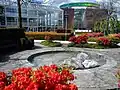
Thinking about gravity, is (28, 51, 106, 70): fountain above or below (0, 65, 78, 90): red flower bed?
below

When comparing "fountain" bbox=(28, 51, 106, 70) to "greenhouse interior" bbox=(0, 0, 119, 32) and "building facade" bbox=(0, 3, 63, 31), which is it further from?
"building facade" bbox=(0, 3, 63, 31)

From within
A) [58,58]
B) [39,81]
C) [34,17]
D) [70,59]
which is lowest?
[58,58]

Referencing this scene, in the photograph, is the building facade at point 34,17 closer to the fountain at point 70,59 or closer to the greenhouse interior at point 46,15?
the greenhouse interior at point 46,15

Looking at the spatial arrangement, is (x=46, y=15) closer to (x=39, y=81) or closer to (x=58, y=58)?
(x=58, y=58)

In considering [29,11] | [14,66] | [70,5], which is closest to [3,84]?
[14,66]

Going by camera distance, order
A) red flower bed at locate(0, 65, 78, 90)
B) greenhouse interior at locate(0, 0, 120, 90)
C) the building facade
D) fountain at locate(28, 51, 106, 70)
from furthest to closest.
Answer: the building facade, fountain at locate(28, 51, 106, 70), greenhouse interior at locate(0, 0, 120, 90), red flower bed at locate(0, 65, 78, 90)

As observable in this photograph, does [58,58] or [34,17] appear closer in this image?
[58,58]

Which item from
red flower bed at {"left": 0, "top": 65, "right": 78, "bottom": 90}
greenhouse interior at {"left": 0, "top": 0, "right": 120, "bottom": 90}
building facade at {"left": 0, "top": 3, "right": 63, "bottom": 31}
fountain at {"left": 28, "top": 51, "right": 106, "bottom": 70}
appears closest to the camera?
red flower bed at {"left": 0, "top": 65, "right": 78, "bottom": 90}

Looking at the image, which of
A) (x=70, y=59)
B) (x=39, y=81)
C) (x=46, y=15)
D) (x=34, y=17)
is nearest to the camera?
(x=39, y=81)

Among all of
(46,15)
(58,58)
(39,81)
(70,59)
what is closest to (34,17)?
(46,15)

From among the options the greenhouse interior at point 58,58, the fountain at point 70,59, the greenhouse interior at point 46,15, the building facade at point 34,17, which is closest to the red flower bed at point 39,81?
the greenhouse interior at point 58,58

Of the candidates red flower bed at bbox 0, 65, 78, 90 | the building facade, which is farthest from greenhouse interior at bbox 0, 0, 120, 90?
the building facade

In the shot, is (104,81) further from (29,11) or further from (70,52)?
(29,11)

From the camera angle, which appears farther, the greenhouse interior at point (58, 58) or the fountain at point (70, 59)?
the fountain at point (70, 59)
